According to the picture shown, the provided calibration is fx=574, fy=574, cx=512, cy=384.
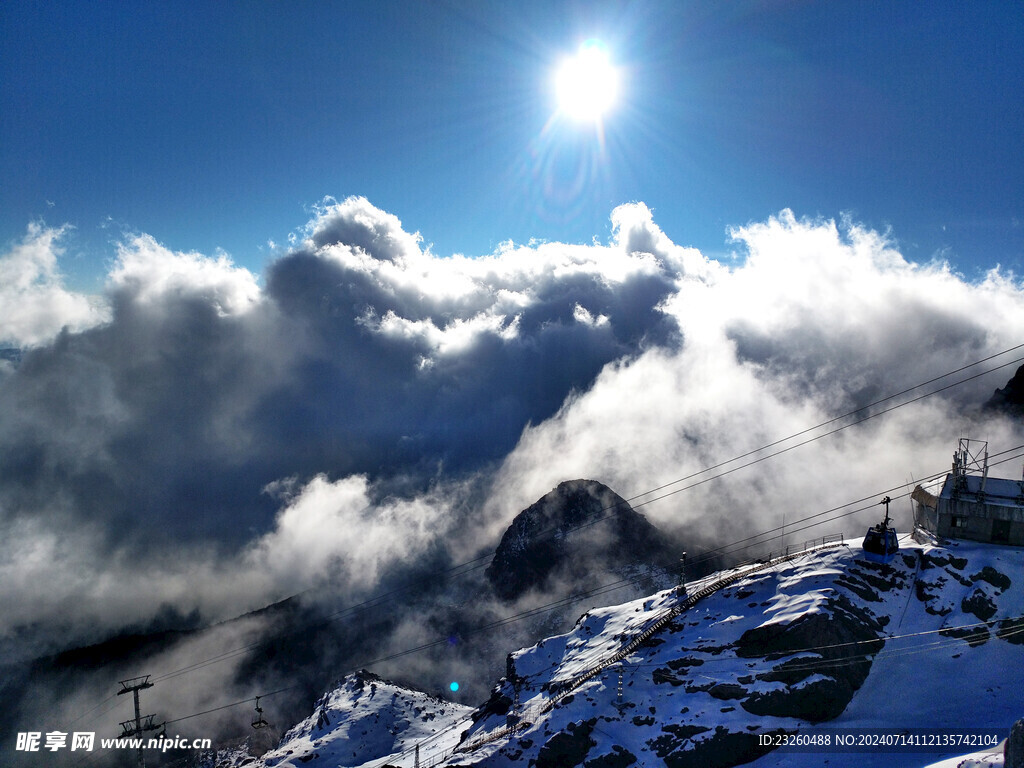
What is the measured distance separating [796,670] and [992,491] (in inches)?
1604

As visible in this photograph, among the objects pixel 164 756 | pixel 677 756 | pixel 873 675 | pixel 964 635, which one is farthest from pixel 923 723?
pixel 164 756

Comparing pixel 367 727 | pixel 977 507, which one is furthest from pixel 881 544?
pixel 367 727

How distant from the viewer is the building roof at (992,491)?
79269 millimetres

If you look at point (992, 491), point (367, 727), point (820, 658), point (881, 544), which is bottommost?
point (367, 727)

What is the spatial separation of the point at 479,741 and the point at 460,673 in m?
117

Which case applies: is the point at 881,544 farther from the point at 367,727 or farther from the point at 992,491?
the point at 367,727

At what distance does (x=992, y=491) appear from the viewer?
81.1 metres

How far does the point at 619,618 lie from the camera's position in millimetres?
97375

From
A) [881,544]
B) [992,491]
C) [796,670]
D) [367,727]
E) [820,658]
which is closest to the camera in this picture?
[796,670]

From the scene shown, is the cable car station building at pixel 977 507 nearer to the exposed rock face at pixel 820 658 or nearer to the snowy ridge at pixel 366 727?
the exposed rock face at pixel 820 658

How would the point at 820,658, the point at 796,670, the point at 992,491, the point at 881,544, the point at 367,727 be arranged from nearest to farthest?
1. the point at 796,670
2. the point at 820,658
3. the point at 881,544
4. the point at 992,491
5. the point at 367,727

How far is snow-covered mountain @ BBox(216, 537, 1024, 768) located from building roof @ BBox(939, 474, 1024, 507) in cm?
638

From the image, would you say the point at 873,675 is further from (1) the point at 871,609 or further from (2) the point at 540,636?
(2) the point at 540,636

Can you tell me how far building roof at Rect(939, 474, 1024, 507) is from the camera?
79269 mm
